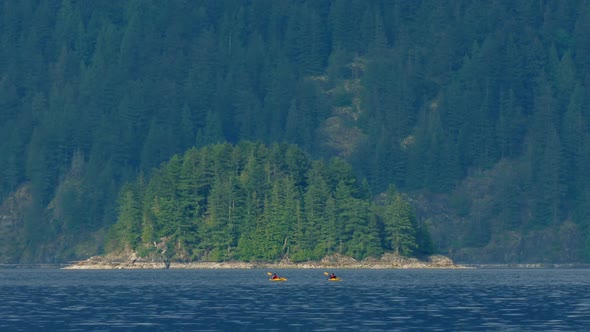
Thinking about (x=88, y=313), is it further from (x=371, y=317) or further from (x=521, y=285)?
(x=521, y=285)

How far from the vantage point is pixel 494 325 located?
85.1 meters

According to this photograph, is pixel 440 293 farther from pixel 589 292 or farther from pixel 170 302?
pixel 170 302

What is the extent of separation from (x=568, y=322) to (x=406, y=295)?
3502 cm

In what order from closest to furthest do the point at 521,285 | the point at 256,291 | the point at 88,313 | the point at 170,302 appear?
1. the point at 88,313
2. the point at 170,302
3. the point at 256,291
4. the point at 521,285

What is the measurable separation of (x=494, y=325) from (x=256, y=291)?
5133cm

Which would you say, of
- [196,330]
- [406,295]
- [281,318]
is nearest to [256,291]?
[406,295]

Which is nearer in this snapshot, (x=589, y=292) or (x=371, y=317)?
(x=371, y=317)

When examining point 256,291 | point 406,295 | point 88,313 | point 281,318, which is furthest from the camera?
point 256,291

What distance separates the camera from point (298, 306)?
105 metres

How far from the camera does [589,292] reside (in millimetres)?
127938

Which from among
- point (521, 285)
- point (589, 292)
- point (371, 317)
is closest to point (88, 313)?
point (371, 317)

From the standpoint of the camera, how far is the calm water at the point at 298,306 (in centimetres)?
8612

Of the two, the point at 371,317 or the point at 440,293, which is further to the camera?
the point at 440,293

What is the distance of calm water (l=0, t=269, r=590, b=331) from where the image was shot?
86125 mm
